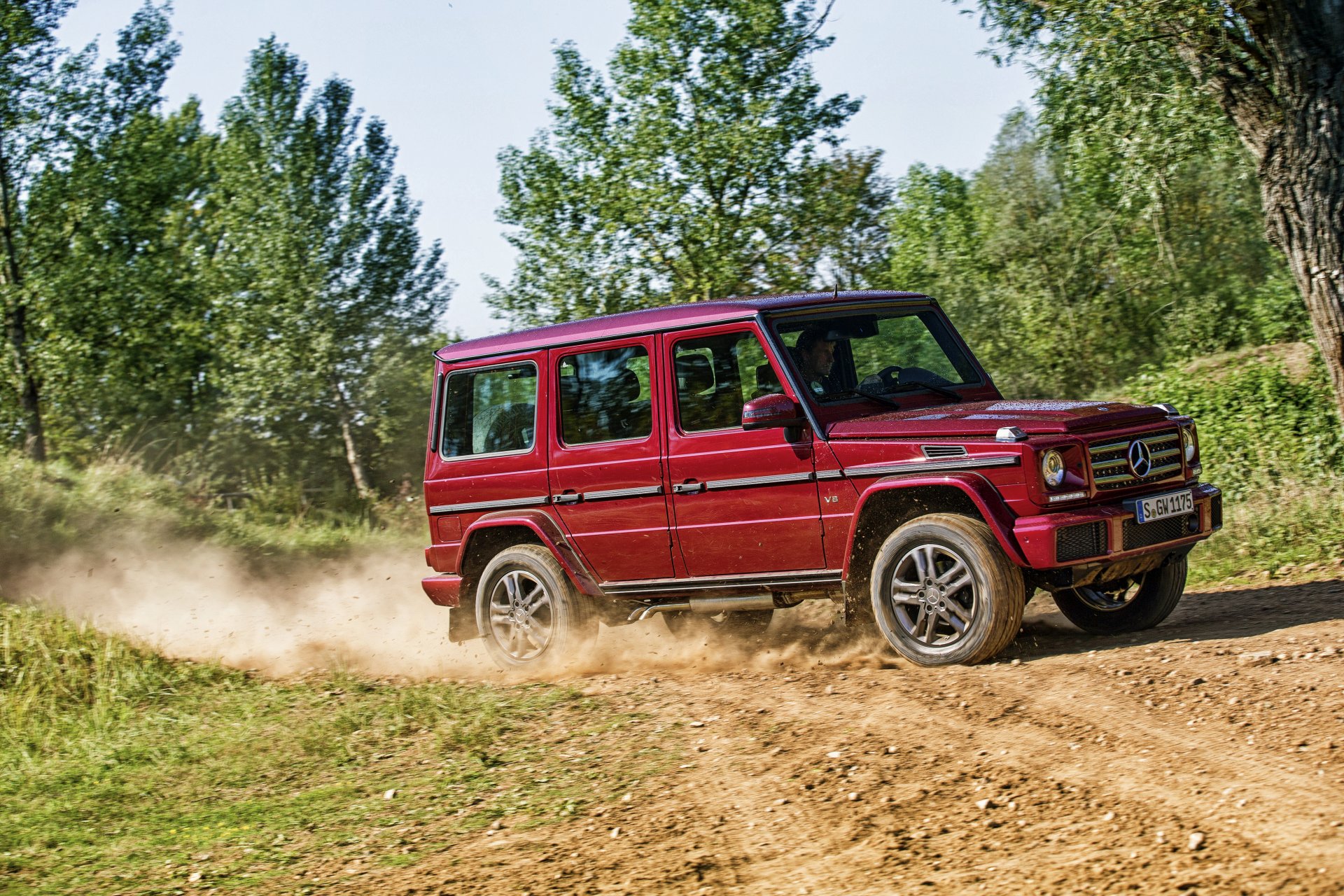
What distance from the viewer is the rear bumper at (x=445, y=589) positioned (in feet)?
28.2

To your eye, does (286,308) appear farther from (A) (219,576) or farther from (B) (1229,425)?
(B) (1229,425)

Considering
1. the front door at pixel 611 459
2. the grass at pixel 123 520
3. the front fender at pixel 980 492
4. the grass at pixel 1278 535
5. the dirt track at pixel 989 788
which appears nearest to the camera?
the dirt track at pixel 989 788

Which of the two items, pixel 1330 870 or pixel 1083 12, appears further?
pixel 1083 12

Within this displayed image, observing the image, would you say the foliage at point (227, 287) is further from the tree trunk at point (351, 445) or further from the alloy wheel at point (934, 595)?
the alloy wheel at point (934, 595)

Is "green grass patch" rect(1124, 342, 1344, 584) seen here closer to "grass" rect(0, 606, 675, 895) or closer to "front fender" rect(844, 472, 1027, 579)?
"front fender" rect(844, 472, 1027, 579)

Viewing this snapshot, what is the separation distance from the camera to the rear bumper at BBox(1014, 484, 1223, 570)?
238 inches

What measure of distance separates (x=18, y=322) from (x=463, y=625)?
22807 mm

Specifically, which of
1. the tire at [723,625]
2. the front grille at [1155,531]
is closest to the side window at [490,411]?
the tire at [723,625]

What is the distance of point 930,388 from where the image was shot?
7480mm

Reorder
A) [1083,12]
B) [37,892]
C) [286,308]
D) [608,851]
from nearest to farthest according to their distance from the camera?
[608,851], [37,892], [1083,12], [286,308]

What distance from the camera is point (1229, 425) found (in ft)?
48.0

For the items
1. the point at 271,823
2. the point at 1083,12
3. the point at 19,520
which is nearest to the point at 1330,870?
the point at 271,823

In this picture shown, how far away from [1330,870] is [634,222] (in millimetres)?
20229

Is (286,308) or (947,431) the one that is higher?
(286,308)
